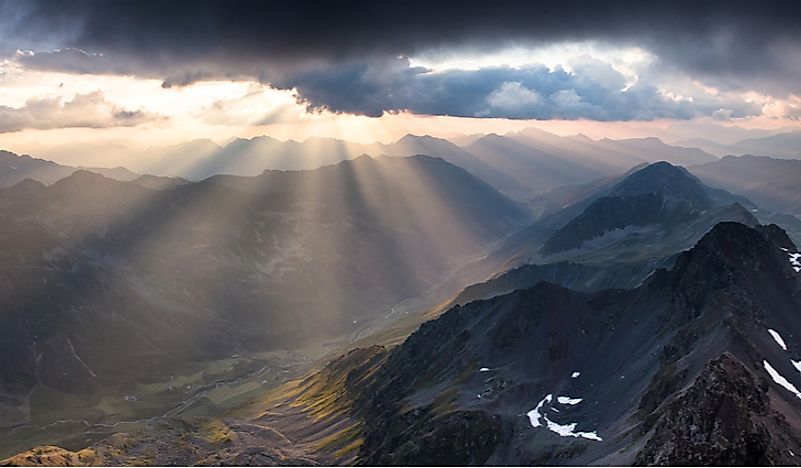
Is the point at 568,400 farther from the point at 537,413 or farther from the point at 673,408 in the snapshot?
the point at 673,408

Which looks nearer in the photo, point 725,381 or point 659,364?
point 725,381

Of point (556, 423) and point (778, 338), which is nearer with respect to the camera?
point (556, 423)

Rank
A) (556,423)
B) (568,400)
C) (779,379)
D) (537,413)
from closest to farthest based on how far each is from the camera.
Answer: (779,379)
(556,423)
(537,413)
(568,400)

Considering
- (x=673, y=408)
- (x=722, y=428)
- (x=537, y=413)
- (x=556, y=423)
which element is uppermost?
(x=722, y=428)

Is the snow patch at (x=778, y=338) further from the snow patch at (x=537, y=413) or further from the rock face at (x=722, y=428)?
the snow patch at (x=537, y=413)

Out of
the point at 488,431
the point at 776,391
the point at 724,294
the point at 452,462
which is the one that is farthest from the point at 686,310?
the point at 452,462

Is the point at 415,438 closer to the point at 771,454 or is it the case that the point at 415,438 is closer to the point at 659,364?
the point at 659,364

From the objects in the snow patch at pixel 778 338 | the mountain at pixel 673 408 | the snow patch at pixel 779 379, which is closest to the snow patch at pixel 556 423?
the mountain at pixel 673 408

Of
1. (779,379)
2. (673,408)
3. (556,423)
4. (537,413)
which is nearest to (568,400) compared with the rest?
(537,413)
